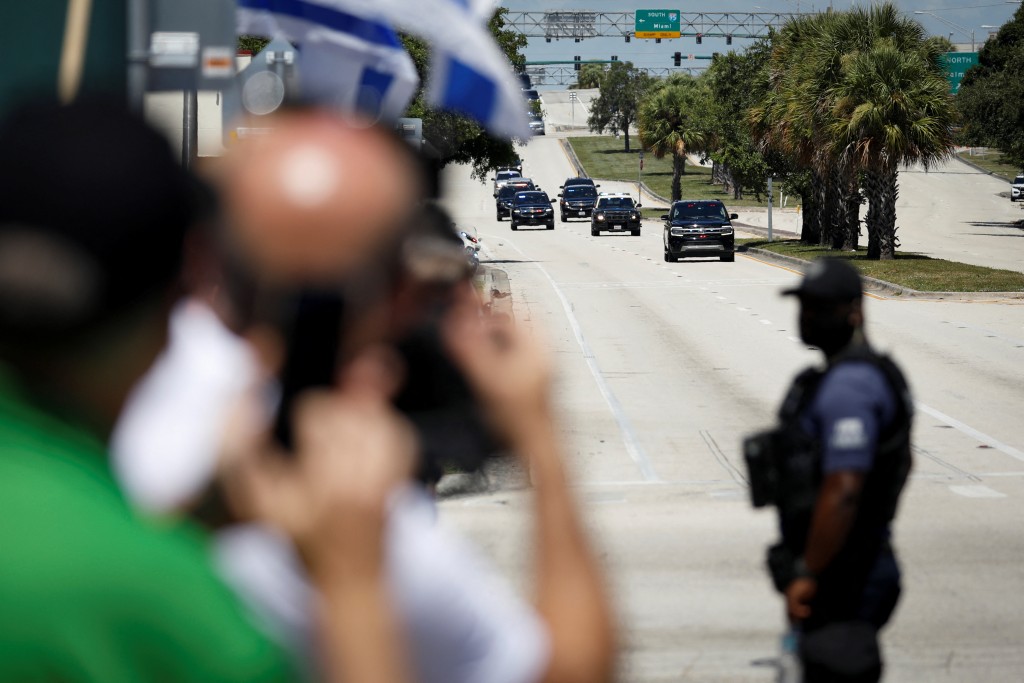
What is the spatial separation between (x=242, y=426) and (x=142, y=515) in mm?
207

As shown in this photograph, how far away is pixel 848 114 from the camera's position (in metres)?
36.2

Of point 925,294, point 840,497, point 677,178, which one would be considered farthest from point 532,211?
point 840,497

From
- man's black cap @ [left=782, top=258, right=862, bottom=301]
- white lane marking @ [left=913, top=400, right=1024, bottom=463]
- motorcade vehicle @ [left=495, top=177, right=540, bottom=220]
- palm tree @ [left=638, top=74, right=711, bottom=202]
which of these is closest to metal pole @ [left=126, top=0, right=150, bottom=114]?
man's black cap @ [left=782, top=258, right=862, bottom=301]

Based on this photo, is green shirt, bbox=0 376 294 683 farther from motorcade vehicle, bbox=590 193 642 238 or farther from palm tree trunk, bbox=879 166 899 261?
motorcade vehicle, bbox=590 193 642 238

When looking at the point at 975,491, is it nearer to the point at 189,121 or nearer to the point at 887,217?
the point at 189,121

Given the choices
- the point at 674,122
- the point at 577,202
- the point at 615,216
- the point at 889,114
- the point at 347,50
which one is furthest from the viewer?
the point at 674,122

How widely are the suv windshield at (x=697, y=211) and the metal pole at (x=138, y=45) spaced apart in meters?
35.8

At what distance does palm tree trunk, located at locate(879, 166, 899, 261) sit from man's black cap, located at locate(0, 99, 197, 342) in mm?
36796

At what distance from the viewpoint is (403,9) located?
4.42m

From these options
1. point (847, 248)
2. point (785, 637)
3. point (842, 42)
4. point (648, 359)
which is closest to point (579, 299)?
point (648, 359)

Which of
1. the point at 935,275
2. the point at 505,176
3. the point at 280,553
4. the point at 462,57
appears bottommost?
the point at 505,176

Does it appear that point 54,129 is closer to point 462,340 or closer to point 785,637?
point 462,340

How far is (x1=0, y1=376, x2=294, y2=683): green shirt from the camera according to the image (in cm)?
127

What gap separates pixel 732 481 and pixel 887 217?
27255 mm
